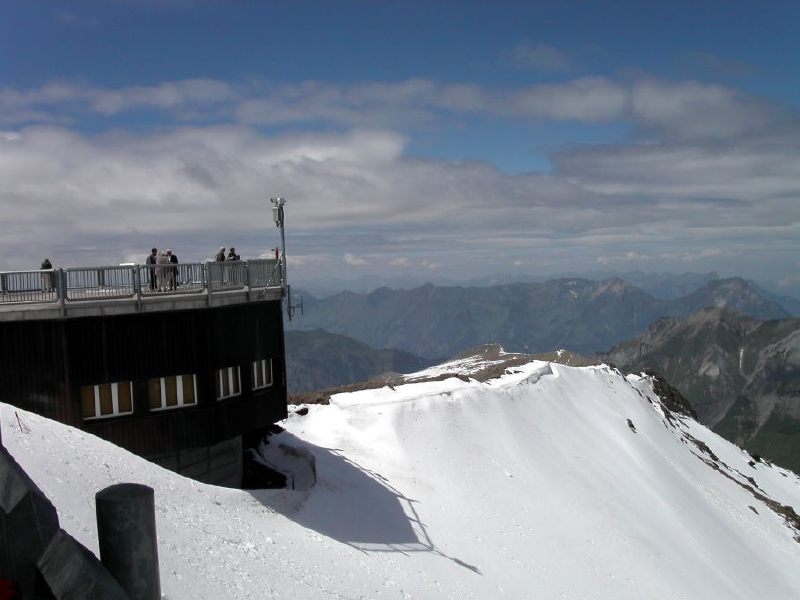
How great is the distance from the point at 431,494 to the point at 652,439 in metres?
24.8

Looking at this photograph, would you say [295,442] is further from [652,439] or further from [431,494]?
[652,439]

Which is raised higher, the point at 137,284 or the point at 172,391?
the point at 137,284

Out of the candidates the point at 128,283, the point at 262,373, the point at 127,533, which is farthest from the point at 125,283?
the point at 127,533

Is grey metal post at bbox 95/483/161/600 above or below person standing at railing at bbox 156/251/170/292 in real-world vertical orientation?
below

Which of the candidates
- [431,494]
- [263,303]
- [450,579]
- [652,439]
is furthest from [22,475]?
[652,439]

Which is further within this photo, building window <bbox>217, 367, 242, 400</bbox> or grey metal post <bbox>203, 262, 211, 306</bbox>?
building window <bbox>217, 367, 242, 400</bbox>

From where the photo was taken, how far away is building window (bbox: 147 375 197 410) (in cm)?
2138

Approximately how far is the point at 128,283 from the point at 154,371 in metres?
2.89

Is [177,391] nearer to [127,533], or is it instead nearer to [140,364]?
[140,364]

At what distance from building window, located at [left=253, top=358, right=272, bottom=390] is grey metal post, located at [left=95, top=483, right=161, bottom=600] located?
58.8 ft

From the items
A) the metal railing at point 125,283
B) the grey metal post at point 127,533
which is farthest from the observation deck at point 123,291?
the grey metal post at point 127,533

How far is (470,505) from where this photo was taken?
29.0 meters

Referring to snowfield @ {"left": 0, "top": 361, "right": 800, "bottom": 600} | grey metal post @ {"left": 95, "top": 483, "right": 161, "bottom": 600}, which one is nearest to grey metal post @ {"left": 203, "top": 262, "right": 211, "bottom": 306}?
snowfield @ {"left": 0, "top": 361, "right": 800, "bottom": 600}

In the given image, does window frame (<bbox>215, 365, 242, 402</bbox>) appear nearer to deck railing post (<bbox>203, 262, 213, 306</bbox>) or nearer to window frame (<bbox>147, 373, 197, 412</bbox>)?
window frame (<bbox>147, 373, 197, 412</bbox>)
